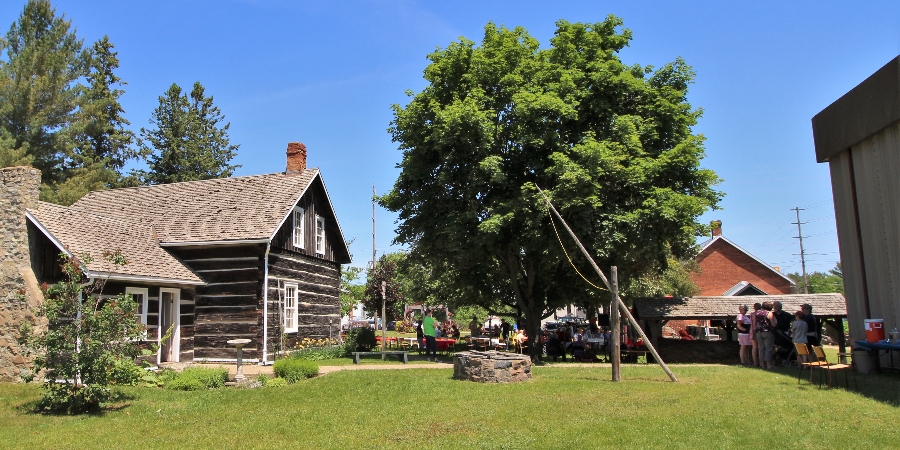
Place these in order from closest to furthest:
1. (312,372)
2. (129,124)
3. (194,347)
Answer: (312,372)
(194,347)
(129,124)

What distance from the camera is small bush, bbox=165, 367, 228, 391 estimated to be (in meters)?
13.7

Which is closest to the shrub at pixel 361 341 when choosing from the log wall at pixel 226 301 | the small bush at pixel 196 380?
the log wall at pixel 226 301

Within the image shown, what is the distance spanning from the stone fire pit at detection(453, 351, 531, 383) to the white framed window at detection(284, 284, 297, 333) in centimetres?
849

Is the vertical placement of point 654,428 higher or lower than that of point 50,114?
lower

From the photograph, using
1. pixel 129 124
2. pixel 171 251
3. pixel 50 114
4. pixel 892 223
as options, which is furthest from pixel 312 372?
pixel 129 124

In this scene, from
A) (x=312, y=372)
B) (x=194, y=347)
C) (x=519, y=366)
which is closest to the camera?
(x=519, y=366)

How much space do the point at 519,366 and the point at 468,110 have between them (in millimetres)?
7847

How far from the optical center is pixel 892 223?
14391 mm

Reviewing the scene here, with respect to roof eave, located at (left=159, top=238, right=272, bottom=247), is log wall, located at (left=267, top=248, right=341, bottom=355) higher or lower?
lower

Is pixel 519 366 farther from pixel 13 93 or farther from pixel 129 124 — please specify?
pixel 129 124

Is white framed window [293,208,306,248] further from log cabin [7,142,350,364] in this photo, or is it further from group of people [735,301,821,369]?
group of people [735,301,821,369]

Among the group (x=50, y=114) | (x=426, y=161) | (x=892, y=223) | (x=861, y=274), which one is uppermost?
(x=50, y=114)

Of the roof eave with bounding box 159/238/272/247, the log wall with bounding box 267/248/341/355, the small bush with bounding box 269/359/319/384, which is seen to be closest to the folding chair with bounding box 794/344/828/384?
the small bush with bounding box 269/359/319/384

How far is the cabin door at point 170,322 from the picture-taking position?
18516 millimetres
